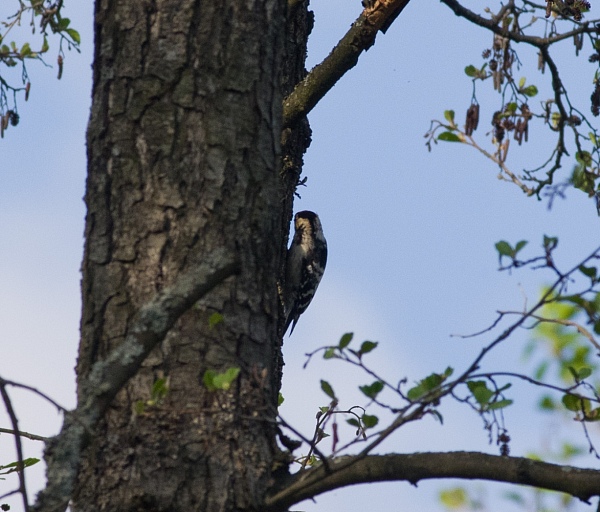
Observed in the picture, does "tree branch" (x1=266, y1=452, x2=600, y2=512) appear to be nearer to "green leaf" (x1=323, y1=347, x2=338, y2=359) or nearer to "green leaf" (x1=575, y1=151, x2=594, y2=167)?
"green leaf" (x1=323, y1=347, x2=338, y2=359)

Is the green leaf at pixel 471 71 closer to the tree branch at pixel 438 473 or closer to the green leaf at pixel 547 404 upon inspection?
the green leaf at pixel 547 404

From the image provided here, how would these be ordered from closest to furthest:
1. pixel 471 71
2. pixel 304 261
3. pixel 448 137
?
pixel 448 137 → pixel 471 71 → pixel 304 261

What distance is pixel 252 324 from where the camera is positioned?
2744 mm

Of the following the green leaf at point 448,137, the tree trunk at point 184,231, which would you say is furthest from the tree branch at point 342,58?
the tree trunk at point 184,231

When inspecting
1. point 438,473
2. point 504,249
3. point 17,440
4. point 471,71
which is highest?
point 471,71

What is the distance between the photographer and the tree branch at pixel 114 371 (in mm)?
2064

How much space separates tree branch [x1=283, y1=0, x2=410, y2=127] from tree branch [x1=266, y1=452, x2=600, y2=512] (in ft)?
7.74

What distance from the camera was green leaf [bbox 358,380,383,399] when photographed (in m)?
2.35

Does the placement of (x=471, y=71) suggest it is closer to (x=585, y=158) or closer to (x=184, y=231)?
(x=585, y=158)

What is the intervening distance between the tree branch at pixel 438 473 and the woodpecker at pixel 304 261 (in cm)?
396

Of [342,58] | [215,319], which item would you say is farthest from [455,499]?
[342,58]

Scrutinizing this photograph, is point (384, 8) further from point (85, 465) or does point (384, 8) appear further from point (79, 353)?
point (85, 465)

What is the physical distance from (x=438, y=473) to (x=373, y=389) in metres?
0.36

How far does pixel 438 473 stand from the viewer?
8.30 ft
